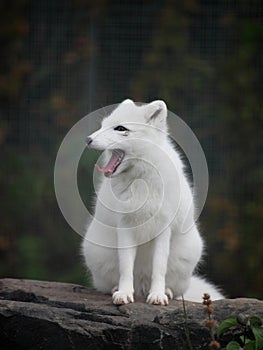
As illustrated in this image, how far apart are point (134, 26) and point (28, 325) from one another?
2.33 metres

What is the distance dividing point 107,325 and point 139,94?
6.89 ft

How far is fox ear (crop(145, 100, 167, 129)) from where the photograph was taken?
2783mm

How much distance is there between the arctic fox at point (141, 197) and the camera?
2.77 m

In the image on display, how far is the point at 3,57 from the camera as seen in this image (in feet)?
15.3

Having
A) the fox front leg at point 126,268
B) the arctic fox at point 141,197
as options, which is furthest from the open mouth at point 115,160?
the fox front leg at point 126,268

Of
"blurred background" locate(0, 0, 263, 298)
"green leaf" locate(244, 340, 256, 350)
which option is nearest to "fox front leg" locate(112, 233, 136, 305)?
"green leaf" locate(244, 340, 256, 350)

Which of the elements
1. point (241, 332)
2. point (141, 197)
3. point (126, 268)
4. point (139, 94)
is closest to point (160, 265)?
point (126, 268)

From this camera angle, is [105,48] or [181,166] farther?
[105,48]

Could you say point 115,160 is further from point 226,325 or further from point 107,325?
point 226,325

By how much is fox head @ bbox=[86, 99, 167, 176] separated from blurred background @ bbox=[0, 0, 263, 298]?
1557 millimetres

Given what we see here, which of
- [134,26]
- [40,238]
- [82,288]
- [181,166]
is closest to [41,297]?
[82,288]

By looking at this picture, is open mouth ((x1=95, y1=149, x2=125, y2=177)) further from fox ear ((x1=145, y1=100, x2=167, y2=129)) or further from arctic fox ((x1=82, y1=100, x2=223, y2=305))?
fox ear ((x1=145, y1=100, x2=167, y2=129))

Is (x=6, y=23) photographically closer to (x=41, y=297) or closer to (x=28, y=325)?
(x=41, y=297)

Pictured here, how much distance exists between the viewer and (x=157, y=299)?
9.05 feet
